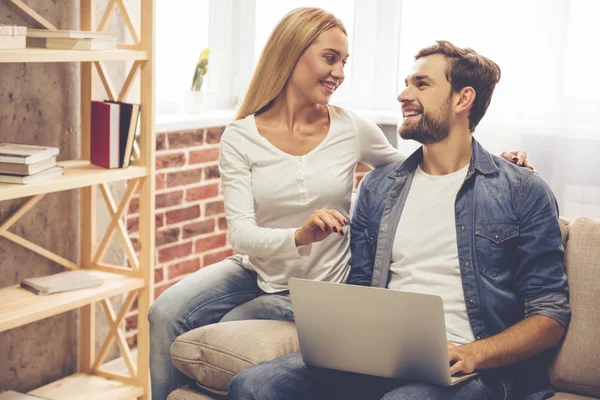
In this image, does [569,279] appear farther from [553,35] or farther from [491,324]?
[553,35]

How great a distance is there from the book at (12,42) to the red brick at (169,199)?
1048 millimetres

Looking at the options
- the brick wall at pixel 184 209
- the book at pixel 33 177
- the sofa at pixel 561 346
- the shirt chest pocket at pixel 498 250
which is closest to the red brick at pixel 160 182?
the brick wall at pixel 184 209

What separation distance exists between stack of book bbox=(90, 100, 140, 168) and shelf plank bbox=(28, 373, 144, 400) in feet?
2.65

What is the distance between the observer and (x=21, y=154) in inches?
94.2

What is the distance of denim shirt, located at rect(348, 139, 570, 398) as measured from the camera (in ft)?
6.42

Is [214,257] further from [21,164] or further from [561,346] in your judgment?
[561,346]

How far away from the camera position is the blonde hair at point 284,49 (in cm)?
A: 223

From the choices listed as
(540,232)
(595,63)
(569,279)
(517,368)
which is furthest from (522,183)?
(595,63)

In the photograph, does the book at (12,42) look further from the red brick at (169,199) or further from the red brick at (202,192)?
the red brick at (202,192)

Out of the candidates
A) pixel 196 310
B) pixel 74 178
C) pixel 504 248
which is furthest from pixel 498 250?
pixel 74 178

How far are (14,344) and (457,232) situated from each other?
1662 millimetres

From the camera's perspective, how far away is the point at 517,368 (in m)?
1.95

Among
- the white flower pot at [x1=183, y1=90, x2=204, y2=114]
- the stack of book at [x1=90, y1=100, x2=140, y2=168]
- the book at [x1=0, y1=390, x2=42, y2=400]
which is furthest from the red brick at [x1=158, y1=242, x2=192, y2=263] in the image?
the book at [x1=0, y1=390, x2=42, y2=400]

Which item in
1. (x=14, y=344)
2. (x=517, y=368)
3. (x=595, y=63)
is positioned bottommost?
(x=14, y=344)
